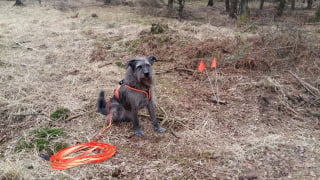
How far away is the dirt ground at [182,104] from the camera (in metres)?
3.93

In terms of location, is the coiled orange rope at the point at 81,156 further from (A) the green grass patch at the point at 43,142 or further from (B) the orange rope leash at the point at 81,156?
(A) the green grass patch at the point at 43,142

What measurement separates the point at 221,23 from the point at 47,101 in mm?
9442

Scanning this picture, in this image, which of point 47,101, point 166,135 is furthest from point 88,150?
point 47,101

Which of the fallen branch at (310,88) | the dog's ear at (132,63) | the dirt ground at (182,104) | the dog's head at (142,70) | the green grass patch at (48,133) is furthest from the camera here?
the fallen branch at (310,88)

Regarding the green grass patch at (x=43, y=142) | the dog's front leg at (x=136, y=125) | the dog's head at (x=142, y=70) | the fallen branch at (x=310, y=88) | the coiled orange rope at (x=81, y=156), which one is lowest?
the coiled orange rope at (x=81, y=156)

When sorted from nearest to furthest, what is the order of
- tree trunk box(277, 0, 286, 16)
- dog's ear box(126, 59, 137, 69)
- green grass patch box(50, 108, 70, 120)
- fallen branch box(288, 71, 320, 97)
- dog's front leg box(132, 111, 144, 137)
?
dog's ear box(126, 59, 137, 69), dog's front leg box(132, 111, 144, 137), green grass patch box(50, 108, 70, 120), fallen branch box(288, 71, 320, 97), tree trunk box(277, 0, 286, 16)

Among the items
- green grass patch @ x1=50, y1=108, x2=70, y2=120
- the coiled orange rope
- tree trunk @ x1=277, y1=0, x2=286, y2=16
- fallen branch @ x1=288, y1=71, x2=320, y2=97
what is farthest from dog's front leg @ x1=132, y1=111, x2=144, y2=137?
tree trunk @ x1=277, y1=0, x2=286, y2=16

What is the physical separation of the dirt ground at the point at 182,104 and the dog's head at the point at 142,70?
1.02 meters

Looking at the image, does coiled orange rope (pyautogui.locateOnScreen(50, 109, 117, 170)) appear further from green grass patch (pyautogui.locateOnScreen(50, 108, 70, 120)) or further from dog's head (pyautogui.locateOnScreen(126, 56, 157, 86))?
dog's head (pyautogui.locateOnScreen(126, 56, 157, 86))

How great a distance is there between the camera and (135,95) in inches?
182

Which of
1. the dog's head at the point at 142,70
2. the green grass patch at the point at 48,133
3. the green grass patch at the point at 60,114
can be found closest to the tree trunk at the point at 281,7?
the dog's head at the point at 142,70

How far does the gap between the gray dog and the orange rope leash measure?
68 cm

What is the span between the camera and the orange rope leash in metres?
3.94

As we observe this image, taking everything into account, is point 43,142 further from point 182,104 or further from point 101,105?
point 182,104
